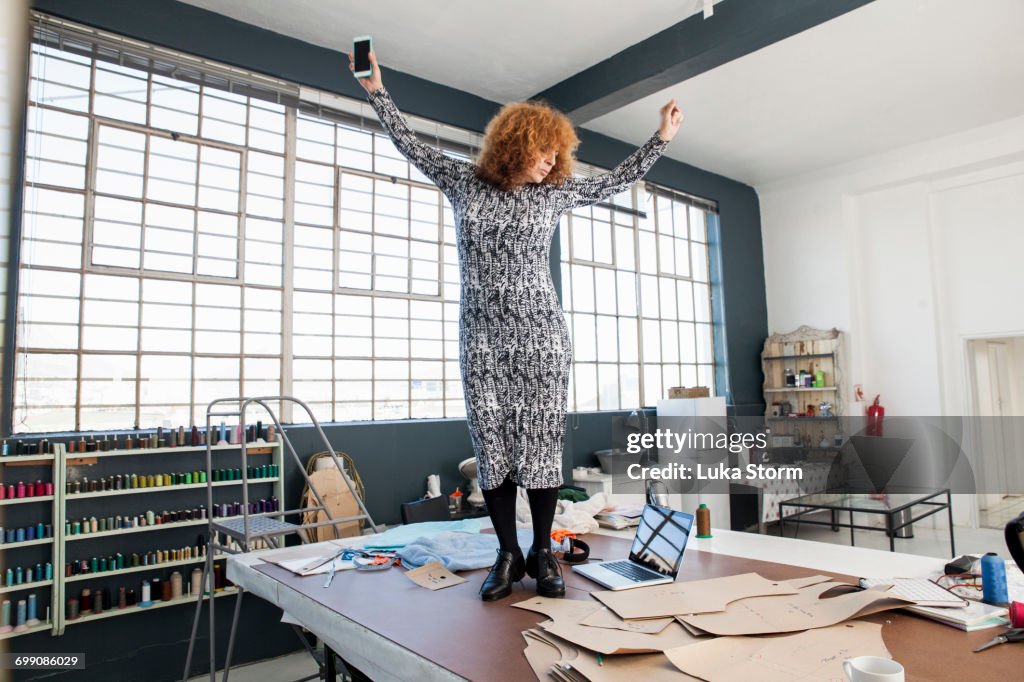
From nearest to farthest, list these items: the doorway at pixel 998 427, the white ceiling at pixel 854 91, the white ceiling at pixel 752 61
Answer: the white ceiling at pixel 752 61 < the white ceiling at pixel 854 91 < the doorway at pixel 998 427

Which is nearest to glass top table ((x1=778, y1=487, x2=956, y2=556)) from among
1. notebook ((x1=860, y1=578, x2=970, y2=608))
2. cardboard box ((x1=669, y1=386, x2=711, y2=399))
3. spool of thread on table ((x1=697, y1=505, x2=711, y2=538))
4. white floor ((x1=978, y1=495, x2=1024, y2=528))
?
cardboard box ((x1=669, y1=386, x2=711, y2=399))

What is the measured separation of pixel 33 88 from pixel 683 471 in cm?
575

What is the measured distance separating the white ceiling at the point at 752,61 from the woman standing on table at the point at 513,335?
286 centimetres

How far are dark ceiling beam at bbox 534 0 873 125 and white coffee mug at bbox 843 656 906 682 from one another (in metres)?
3.93

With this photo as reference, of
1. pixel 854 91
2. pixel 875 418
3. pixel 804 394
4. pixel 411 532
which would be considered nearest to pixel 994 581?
pixel 411 532

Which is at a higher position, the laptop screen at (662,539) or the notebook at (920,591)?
the laptop screen at (662,539)

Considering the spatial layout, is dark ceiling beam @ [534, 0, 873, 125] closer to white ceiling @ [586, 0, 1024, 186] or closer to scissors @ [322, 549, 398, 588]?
white ceiling @ [586, 0, 1024, 186]

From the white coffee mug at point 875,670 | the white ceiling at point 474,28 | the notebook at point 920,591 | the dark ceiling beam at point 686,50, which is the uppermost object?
the white ceiling at point 474,28

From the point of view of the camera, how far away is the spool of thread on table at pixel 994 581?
1.70m

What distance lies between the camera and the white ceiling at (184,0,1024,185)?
440 cm

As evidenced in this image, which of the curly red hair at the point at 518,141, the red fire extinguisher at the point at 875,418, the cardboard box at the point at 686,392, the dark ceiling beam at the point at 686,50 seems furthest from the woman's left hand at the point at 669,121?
the red fire extinguisher at the point at 875,418

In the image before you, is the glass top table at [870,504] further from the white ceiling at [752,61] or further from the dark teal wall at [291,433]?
the white ceiling at [752,61]

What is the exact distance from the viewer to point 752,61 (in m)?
5.32

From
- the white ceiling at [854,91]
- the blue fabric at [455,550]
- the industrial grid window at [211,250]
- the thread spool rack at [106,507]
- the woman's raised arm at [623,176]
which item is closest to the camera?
the woman's raised arm at [623,176]
